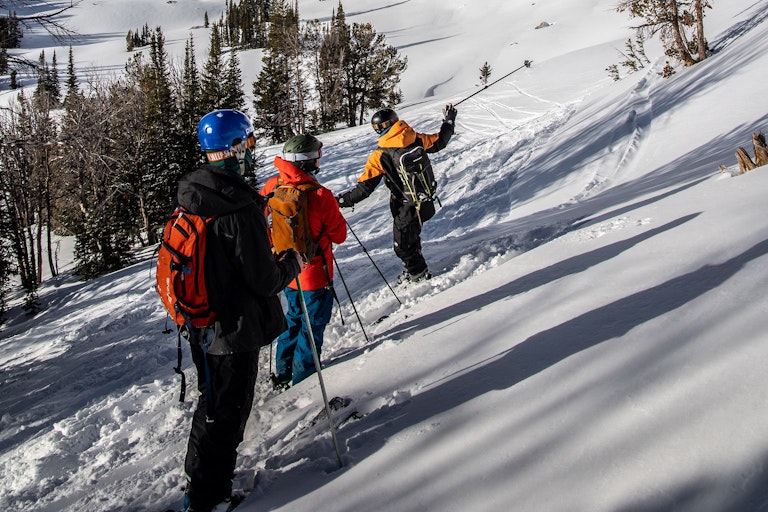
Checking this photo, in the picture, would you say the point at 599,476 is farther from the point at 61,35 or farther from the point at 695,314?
the point at 61,35

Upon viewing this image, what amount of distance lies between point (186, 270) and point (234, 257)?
0.25 metres

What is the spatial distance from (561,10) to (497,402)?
84.0 metres

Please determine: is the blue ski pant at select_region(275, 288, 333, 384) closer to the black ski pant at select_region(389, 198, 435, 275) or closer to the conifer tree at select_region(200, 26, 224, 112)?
the black ski pant at select_region(389, 198, 435, 275)

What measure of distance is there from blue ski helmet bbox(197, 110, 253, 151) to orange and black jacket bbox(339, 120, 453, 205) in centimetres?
307

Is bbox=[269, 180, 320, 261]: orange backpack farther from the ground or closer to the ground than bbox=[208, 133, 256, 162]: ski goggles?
closer to the ground

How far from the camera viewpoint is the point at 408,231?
6484 millimetres

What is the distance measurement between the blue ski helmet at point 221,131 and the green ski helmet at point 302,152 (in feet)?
4.16

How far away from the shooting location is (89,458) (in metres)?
3.93

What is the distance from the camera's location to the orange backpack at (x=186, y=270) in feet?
8.61

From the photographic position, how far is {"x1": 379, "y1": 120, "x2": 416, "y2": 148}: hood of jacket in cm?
611

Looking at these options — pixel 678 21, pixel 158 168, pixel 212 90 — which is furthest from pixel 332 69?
pixel 678 21

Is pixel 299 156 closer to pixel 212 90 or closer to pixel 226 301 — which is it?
pixel 226 301

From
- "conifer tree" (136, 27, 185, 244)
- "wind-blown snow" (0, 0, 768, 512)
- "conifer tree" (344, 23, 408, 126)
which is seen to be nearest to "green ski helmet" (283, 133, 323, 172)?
"wind-blown snow" (0, 0, 768, 512)

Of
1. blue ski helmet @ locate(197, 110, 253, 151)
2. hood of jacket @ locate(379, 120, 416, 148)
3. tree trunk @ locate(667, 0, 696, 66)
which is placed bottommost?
blue ski helmet @ locate(197, 110, 253, 151)
